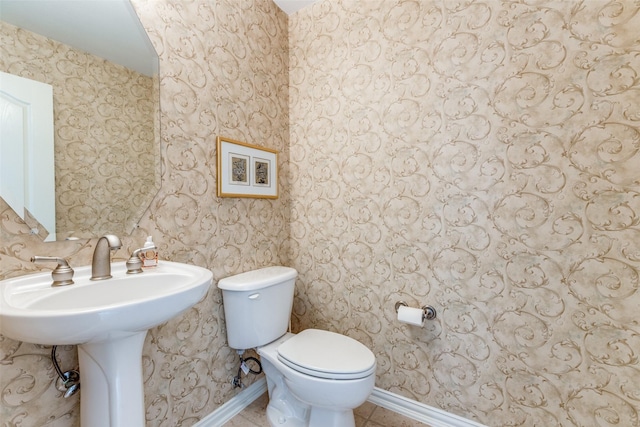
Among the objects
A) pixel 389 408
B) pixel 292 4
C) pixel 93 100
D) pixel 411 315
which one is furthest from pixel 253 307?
pixel 292 4

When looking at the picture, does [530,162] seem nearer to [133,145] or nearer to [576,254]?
[576,254]

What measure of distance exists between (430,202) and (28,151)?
149 cm

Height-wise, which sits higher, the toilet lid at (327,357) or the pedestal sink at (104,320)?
the pedestal sink at (104,320)

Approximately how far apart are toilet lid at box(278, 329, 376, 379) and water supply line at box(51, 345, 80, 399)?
69 cm

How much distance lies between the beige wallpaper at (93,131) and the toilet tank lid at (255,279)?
477mm

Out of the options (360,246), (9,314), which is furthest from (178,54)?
(360,246)

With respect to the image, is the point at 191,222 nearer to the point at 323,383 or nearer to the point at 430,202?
the point at 323,383

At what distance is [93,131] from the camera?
93cm

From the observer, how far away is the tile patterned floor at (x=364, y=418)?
129cm

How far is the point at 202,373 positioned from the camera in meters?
1.22

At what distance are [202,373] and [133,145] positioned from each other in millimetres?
1041

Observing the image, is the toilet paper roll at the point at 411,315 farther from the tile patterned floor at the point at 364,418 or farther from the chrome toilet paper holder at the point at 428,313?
the tile patterned floor at the point at 364,418

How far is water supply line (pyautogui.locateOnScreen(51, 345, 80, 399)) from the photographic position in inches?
31.7

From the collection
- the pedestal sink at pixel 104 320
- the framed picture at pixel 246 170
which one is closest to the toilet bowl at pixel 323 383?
the pedestal sink at pixel 104 320
